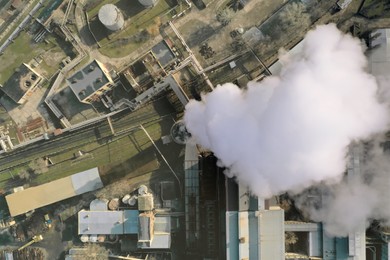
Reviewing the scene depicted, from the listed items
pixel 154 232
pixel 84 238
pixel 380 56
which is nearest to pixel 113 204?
pixel 84 238

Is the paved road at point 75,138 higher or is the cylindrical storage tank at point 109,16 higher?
the cylindrical storage tank at point 109,16

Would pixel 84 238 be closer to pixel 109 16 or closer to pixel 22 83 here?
pixel 22 83

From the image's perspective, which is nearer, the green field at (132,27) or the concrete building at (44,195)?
the green field at (132,27)

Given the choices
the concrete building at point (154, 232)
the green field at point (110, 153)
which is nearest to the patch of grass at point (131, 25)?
the green field at point (110, 153)

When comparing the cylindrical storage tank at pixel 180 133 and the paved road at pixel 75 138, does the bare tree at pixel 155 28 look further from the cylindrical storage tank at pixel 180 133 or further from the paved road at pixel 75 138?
the cylindrical storage tank at pixel 180 133

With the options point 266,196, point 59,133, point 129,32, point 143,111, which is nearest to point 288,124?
point 266,196

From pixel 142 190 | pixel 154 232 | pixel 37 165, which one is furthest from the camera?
pixel 37 165

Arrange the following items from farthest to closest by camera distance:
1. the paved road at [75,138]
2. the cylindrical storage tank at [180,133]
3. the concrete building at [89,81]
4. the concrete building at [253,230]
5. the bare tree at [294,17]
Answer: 1. the paved road at [75,138]
2. the cylindrical storage tank at [180,133]
3. the concrete building at [89,81]
4. the bare tree at [294,17]
5. the concrete building at [253,230]

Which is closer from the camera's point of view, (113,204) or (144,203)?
(144,203)
